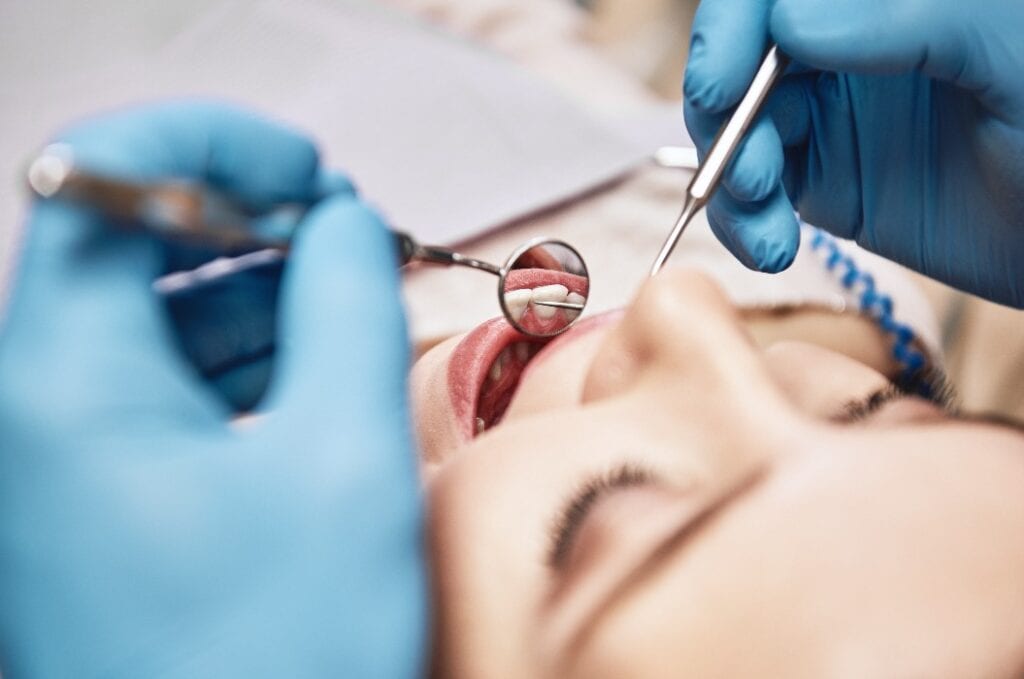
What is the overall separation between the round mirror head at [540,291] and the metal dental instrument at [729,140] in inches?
3.5

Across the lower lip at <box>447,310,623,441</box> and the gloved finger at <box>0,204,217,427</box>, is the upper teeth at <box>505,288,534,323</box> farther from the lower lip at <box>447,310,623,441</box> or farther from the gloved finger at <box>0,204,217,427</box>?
the gloved finger at <box>0,204,217,427</box>

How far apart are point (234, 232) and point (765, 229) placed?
1.83 feet

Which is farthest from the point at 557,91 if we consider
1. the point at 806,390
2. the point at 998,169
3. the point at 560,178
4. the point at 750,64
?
the point at 806,390

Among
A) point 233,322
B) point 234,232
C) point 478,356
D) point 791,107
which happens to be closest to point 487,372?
point 478,356

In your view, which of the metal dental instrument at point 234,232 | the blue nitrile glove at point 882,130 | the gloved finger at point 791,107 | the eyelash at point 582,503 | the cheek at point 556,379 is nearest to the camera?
the metal dental instrument at point 234,232

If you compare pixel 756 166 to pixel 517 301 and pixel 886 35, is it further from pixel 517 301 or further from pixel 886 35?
pixel 517 301

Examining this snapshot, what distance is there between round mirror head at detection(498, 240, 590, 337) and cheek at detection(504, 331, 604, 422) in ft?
0.16

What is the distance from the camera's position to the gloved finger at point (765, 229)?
0.84 meters

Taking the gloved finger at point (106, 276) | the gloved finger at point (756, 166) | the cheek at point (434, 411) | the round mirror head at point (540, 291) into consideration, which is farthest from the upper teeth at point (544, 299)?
the gloved finger at point (106, 276)

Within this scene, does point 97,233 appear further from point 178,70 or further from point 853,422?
point 178,70

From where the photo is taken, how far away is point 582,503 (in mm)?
539

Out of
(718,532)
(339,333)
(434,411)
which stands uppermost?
(339,333)

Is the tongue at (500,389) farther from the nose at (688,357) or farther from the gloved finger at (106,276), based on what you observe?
the gloved finger at (106,276)

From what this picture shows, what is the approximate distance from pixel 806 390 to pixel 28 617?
0.55m
